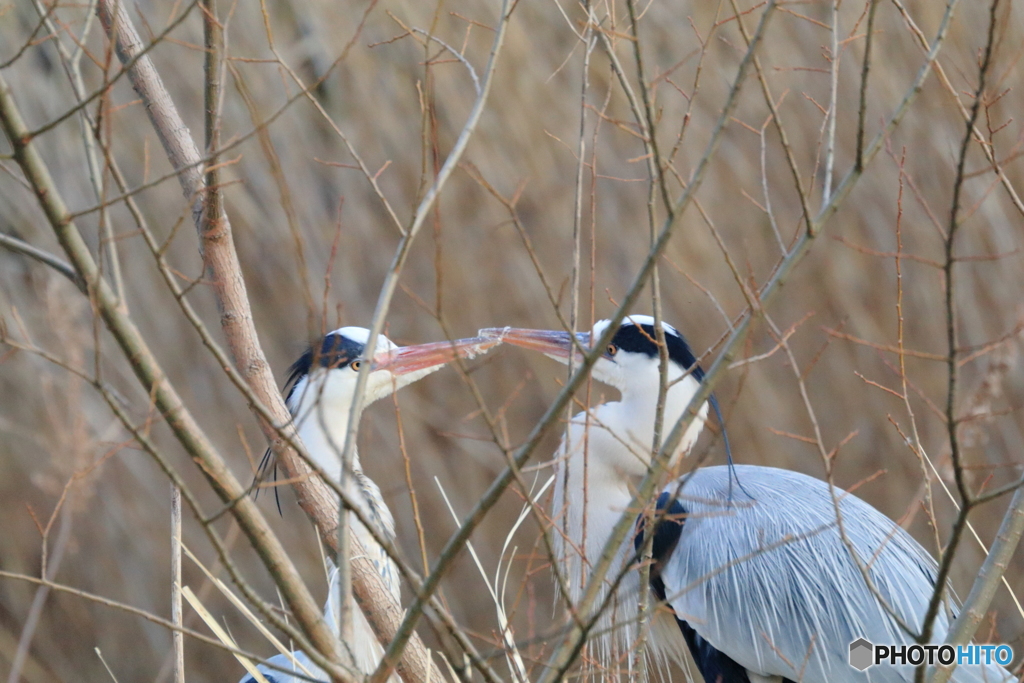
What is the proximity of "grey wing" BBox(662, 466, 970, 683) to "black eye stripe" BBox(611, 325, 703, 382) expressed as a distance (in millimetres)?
238

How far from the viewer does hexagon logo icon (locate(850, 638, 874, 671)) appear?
4.85ft

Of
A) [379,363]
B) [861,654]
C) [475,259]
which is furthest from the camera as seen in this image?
[475,259]

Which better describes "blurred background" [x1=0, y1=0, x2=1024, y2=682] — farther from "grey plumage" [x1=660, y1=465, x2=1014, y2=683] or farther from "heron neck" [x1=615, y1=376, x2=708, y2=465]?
"grey plumage" [x1=660, y1=465, x2=1014, y2=683]

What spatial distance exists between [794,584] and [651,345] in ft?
1.64

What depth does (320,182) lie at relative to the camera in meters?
2.39

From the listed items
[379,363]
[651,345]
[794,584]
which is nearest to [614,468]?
[651,345]

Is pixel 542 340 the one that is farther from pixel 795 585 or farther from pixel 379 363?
pixel 795 585

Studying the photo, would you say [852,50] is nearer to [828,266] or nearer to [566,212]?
[828,266]

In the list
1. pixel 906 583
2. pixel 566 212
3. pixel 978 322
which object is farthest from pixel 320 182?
pixel 978 322

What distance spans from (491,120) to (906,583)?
1494 mm

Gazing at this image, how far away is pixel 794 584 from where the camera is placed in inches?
62.4

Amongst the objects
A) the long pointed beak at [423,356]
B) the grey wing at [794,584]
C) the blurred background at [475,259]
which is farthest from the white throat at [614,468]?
the blurred background at [475,259]

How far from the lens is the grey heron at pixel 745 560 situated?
1514 millimetres

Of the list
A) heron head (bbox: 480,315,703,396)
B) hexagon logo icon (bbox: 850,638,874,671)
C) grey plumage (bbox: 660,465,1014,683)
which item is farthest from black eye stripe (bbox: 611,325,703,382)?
hexagon logo icon (bbox: 850,638,874,671)
